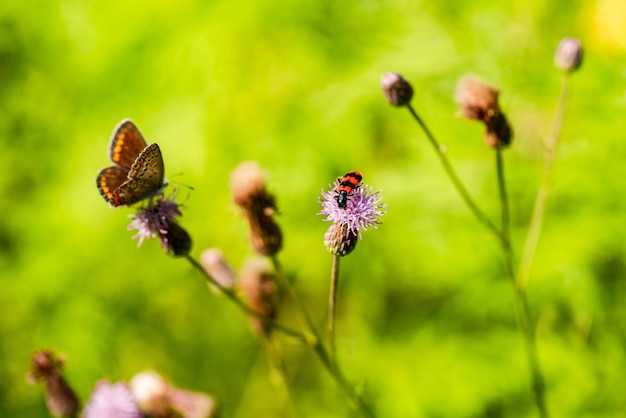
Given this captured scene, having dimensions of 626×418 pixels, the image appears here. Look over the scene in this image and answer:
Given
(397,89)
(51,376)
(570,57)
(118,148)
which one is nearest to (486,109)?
(397,89)

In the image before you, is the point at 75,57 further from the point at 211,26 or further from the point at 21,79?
the point at 211,26

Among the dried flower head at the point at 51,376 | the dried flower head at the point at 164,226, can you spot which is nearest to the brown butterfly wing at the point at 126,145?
the dried flower head at the point at 164,226

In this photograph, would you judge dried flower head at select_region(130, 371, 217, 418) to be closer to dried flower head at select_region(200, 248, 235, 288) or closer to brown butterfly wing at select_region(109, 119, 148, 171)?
dried flower head at select_region(200, 248, 235, 288)

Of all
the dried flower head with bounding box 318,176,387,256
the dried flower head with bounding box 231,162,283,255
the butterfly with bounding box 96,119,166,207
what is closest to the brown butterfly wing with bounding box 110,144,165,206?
the butterfly with bounding box 96,119,166,207

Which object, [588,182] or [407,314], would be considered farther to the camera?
[407,314]

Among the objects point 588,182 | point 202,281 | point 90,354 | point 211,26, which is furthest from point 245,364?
point 588,182

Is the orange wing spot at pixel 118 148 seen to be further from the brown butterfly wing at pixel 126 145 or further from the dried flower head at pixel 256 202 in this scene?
the dried flower head at pixel 256 202

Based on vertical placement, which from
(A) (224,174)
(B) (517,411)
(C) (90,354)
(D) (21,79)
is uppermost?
(D) (21,79)
